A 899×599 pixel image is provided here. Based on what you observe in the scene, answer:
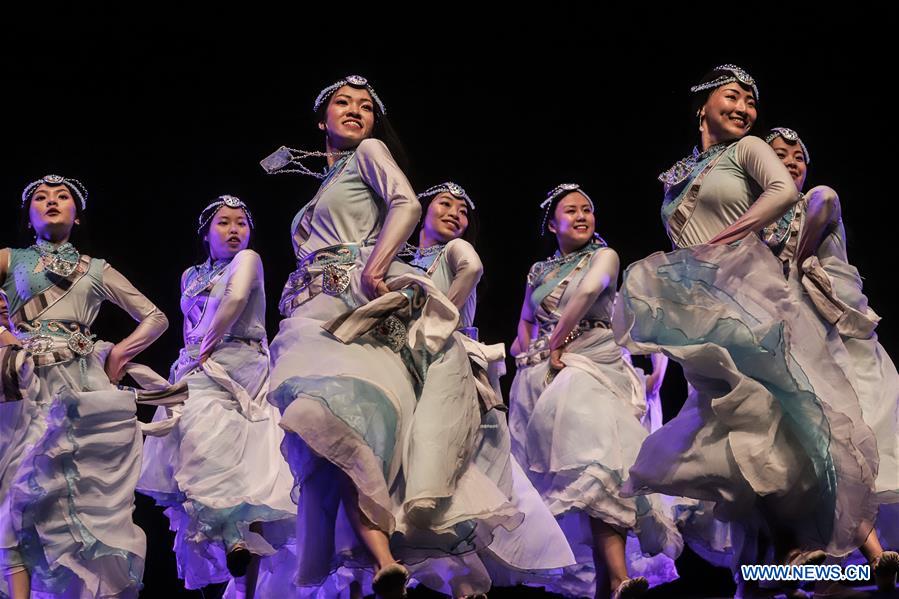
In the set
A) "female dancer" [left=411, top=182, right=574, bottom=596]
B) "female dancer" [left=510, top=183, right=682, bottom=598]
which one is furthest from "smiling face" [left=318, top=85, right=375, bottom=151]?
"female dancer" [left=510, top=183, right=682, bottom=598]

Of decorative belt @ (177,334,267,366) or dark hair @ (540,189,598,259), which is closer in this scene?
decorative belt @ (177,334,267,366)

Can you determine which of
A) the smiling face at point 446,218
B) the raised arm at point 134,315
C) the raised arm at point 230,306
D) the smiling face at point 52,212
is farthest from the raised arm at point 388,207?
the smiling face at point 446,218

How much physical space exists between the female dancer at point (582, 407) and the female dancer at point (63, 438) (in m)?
1.60

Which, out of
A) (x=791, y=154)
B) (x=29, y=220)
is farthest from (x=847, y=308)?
(x=29, y=220)

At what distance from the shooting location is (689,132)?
6.74 m

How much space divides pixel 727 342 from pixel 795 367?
0.70 feet

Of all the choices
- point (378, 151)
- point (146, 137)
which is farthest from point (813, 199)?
point (146, 137)

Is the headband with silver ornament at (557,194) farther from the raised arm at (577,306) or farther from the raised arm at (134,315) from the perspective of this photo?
the raised arm at (134,315)

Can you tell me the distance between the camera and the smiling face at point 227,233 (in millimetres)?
5602

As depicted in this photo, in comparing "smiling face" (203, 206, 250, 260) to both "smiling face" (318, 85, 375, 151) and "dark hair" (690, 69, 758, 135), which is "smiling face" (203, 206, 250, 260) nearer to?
"smiling face" (318, 85, 375, 151)

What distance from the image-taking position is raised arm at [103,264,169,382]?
4.90 m

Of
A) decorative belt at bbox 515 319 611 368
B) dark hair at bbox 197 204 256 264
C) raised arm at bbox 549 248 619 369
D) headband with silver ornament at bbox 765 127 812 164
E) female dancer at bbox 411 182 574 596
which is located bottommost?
female dancer at bbox 411 182 574 596

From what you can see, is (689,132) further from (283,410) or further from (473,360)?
(283,410)

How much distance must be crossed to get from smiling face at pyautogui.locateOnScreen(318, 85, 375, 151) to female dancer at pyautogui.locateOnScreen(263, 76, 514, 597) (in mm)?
155
